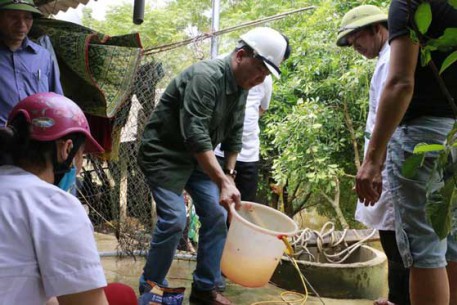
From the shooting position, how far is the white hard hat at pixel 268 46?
2.78 meters

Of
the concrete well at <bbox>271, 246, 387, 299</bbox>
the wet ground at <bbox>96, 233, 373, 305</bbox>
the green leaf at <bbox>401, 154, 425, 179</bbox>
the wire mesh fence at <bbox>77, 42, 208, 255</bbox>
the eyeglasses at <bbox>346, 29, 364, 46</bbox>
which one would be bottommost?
the wet ground at <bbox>96, 233, 373, 305</bbox>

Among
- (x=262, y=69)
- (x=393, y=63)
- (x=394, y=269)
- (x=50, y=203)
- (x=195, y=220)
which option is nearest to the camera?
(x=50, y=203)

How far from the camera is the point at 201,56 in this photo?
4488 mm

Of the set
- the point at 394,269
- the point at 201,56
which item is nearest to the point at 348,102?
the point at 201,56

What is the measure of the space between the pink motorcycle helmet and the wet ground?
2.08 metres

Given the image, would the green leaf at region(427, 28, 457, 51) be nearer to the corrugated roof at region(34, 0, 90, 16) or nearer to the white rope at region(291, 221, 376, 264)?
the white rope at region(291, 221, 376, 264)

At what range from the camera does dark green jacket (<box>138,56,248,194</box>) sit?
2.83m

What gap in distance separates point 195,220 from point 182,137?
2292mm

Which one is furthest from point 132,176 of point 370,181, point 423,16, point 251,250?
point 423,16

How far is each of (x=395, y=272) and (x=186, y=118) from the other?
1.33 m

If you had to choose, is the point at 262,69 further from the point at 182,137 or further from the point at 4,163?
the point at 4,163

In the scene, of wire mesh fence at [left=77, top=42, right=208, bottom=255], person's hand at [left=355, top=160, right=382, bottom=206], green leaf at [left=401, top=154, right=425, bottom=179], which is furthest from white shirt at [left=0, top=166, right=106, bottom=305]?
wire mesh fence at [left=77, top=42, right=208, bottom=255]

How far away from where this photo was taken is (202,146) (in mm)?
2750

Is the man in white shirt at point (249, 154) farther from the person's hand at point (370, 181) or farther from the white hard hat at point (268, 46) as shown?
the person's hand at point (370, 181)
